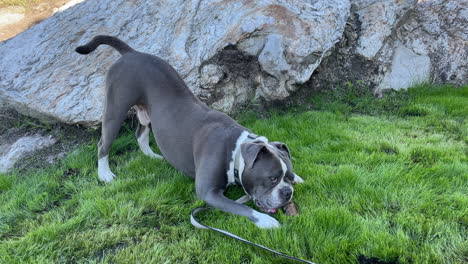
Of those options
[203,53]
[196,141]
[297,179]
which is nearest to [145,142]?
[196,141]

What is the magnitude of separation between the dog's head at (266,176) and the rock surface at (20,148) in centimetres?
318

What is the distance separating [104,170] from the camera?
4.28 m

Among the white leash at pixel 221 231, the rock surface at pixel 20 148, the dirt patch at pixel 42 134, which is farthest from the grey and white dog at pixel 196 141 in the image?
the rock surface at pixel 20 148

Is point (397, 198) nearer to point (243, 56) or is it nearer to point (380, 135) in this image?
point (380, 135)

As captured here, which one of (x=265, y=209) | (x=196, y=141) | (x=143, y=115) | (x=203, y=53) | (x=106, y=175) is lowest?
(x=106, y=175)

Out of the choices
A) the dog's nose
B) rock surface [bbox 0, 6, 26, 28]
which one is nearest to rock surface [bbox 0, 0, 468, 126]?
rock surface [bbox 0, 6, 26, 28]

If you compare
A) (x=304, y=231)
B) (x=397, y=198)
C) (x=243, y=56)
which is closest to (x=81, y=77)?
(x=243, y=56)

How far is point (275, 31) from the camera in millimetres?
5301

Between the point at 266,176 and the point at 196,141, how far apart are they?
0.91 meters

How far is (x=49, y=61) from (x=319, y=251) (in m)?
4.81

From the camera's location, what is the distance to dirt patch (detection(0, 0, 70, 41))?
24.4 feet

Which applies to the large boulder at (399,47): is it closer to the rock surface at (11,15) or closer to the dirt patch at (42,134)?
the dirt patch at (42,134)

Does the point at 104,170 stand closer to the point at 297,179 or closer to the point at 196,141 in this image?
the point at 196,141

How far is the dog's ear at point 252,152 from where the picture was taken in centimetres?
318
